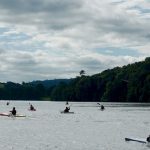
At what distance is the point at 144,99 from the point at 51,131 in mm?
132546

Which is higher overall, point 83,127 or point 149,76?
point 149,76

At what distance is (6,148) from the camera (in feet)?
156

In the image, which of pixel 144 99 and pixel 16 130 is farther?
pixel 144 99

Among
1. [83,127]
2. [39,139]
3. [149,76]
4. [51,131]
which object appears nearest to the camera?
[39,139]

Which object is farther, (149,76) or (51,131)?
(149,76)

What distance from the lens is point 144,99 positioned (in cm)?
19362

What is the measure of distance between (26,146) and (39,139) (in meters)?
5.84

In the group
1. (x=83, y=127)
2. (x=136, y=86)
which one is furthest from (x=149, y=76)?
(x=83, y=127)

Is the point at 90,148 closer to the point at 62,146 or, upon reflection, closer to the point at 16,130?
the point at 62,146

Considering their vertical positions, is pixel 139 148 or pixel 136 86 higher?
pixel 136 86

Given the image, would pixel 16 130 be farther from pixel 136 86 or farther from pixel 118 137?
pixel 136 86

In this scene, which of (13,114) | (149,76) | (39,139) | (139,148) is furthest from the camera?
(149,76)

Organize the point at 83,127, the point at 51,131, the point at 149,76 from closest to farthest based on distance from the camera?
the point at 51,131 → the point at 83,127 → the point at 149,76

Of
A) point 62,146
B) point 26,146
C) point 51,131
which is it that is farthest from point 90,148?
point 51,131
